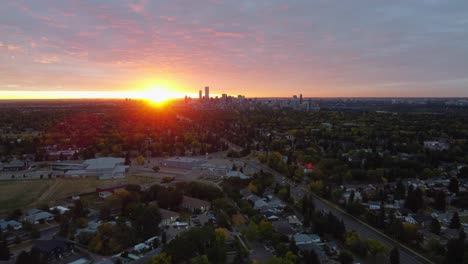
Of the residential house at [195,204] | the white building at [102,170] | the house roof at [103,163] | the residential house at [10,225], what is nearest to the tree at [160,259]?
the residential house at [195,204]

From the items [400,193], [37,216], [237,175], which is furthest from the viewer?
[237,175]

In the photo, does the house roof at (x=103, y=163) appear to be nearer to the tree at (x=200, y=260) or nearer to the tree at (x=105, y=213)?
the tree at (x=105, y=213)

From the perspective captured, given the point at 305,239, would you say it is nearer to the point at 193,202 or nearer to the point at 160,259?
the point at 160,259

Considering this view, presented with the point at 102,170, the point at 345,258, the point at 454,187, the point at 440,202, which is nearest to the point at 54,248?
the point at 345,258

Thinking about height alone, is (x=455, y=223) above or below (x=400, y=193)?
below

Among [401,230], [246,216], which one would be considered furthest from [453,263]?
[246,216]

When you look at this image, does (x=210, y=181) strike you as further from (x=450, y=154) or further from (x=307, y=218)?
(x=450, y=154)

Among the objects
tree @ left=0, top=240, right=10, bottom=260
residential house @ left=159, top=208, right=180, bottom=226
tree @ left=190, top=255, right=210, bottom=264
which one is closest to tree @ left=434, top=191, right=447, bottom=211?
tree @ left=190, top=255, right=210, bottom=264
